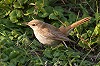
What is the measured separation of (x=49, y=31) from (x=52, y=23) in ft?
1.94

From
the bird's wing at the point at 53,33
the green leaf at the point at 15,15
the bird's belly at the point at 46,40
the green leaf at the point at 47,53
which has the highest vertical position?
the green leaf at the point at 15,15

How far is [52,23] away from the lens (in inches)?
292

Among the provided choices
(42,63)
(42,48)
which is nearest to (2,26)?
(42,48)

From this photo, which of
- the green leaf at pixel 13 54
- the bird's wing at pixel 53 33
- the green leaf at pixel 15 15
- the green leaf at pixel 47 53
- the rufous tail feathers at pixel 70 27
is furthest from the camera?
the green leaf at pixel 15 15

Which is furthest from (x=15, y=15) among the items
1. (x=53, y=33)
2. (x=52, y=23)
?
(x=53, y=33)

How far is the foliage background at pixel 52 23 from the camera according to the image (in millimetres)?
6387

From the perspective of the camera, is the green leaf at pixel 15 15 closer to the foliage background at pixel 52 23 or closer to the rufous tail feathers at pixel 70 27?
the foliage background at pixel 52 23

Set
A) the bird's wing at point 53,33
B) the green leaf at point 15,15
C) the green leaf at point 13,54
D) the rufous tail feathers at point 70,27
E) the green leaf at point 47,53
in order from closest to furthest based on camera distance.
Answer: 1. the green leaf at point 13,54
2. the green leaf at point 47,53
3. the bird's wing at point 53,33
4. the rufous tail feathers at point 70,27
5. the green leaf at point 15,15

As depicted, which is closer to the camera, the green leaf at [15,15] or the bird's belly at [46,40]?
the bird's belly at [46,40]

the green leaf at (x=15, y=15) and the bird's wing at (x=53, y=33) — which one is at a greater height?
the green leaf at (x=15, y=15)

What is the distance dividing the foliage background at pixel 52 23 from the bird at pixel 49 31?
146 mm

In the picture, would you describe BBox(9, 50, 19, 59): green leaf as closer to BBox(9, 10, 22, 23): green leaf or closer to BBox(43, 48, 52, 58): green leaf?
BBox(43, 48, 52, 58): green leaf

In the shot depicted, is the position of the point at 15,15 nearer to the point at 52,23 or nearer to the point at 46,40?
the point at 52,23

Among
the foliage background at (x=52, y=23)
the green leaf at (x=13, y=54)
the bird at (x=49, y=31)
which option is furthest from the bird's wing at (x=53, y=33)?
the green leaf at (x=13, y=54)
